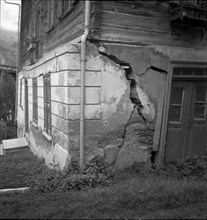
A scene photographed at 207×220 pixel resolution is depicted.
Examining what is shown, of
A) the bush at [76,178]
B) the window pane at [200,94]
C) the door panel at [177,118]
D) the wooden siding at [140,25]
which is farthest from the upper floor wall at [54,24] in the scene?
the window pane at [200,94]

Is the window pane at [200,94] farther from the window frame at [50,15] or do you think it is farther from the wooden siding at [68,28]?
the window frame at [50,15]

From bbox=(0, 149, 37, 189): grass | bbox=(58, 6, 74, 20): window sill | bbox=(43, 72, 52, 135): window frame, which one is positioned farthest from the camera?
bbox=(43, 72, 52, 135): window frame

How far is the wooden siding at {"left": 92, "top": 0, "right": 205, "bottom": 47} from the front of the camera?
5.42 meters

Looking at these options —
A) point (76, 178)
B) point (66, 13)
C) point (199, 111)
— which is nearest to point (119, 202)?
point (76, 178)

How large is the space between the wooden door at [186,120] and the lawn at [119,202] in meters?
1.03

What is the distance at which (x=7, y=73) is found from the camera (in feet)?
60.1

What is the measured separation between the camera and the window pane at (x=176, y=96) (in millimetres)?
6031

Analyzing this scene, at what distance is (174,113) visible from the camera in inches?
240

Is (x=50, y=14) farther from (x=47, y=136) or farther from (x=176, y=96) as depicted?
(x=176, y=96)

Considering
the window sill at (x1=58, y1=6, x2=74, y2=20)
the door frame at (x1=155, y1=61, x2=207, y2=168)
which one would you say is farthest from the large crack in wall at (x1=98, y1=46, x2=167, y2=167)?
the window sill at (x1=58, y1=6, x2=74, y2=20)

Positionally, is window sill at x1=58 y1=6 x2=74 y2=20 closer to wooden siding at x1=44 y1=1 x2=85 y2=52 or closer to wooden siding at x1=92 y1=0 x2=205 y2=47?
wooden siding at x1=44 y1=1 x2=85 y2=52

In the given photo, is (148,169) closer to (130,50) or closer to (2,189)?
(130,50)

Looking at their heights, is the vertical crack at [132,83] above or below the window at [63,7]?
below

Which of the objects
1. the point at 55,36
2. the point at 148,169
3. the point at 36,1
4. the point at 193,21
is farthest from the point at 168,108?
the point at 36,1
